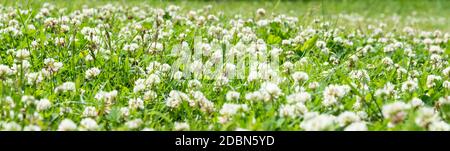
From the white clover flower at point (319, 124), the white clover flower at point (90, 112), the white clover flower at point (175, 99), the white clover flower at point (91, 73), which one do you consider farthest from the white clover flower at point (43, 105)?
the white clover flower at point (319, 124)

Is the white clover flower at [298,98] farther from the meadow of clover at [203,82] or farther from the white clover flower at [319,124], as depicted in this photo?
the white clover flower at [319,124]

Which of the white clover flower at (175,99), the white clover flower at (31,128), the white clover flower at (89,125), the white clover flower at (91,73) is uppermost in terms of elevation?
the white clover flower at (91,73)

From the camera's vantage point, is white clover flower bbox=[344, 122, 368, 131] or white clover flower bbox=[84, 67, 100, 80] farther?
white clover flower bbox=[84, 67, 100, 80]

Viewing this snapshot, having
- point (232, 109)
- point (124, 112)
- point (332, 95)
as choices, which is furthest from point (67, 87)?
point (332, 95)

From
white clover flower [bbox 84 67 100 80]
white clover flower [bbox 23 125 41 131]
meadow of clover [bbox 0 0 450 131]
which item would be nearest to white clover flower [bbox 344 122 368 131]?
meadow of clover [bbox 0 0 450 131]

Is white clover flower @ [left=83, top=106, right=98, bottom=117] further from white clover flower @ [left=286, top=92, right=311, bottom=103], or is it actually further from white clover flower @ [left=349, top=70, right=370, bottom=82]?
white clover flower @ [left=349, top=70, right=370, bottom=82]

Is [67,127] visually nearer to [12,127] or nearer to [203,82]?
[12,127]

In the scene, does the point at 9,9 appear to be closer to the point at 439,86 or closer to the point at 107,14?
the point at 107,14

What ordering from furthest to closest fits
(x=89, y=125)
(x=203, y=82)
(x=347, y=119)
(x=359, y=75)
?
(x=359, y=75)
(x=203, y=82)
(x=347, y=119)
(x=89, y=125)

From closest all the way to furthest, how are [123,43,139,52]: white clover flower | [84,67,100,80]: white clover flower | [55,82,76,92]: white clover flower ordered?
1. [55,82,76,92]: white clover flower
2. [84,67,100,80]: white clover flower
3. [123,43,139,52]: white clover flower
